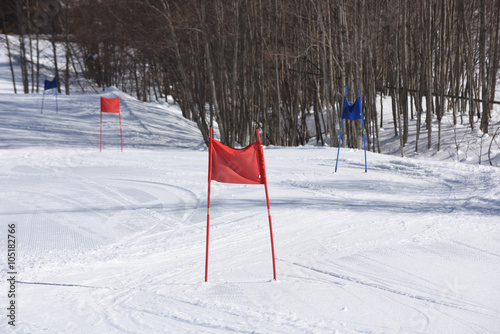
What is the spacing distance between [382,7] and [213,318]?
75.7ft

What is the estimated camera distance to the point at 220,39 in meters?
21.1

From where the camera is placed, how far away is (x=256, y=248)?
25.0 ft

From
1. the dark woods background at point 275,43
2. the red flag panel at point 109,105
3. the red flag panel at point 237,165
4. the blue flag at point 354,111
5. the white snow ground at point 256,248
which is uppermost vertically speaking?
the dark woods background at point 275,43

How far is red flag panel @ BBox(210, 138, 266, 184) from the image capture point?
6.00 meters

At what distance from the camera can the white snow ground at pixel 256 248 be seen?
5.14 m

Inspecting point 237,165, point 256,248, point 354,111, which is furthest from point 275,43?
point 237,165

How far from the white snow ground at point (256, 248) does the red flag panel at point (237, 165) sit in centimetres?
132

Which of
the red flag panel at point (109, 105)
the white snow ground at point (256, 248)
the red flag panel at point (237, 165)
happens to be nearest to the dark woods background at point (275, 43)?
the red flag panel at point (109, 105)

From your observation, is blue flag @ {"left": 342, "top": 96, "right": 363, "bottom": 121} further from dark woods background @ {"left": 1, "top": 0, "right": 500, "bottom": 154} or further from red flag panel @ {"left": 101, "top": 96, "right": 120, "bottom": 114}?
red flag panel @ {"left": 101, "top": 96, "right": 120, "bottom": 114}

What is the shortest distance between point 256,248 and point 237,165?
2075 millimetres

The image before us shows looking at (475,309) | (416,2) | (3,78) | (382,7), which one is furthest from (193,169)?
(3,78)

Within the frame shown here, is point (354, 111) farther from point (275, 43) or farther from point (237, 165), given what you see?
point (275, 43)

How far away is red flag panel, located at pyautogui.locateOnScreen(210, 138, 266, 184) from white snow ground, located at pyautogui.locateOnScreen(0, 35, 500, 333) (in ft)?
4.33

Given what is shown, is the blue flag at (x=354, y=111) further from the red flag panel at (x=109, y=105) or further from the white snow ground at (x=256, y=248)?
the red flag panel at (x=109, y=105)
